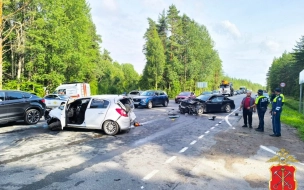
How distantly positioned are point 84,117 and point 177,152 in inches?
174

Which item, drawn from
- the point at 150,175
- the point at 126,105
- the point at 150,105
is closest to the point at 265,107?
the point at 126,105

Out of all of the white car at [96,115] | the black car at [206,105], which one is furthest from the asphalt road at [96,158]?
the black car at [206,105]

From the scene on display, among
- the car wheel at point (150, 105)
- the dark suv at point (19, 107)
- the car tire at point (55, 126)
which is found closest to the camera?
the car tire at point (55, 126)

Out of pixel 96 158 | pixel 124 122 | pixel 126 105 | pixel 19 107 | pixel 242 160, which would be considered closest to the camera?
pixel 96 158

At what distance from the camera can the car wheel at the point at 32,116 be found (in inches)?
454

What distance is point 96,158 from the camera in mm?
6477

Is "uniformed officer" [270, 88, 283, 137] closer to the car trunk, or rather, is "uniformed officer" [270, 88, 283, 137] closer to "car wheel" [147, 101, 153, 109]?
the car trunk

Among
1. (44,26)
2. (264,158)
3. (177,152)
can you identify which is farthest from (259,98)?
(44,26)

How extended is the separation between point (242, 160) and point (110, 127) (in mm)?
5159

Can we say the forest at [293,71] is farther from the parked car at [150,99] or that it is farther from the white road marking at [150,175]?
the white road marking at [150,175]

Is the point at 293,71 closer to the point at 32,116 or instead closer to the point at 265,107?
the point at 265,107

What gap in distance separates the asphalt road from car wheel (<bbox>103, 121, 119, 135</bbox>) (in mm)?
246

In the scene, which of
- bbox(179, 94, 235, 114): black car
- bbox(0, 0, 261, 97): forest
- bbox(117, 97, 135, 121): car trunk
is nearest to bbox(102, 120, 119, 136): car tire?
bbox(117, 97, 135, 121): car trunk

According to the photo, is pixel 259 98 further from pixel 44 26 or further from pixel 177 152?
pixel 44 26
